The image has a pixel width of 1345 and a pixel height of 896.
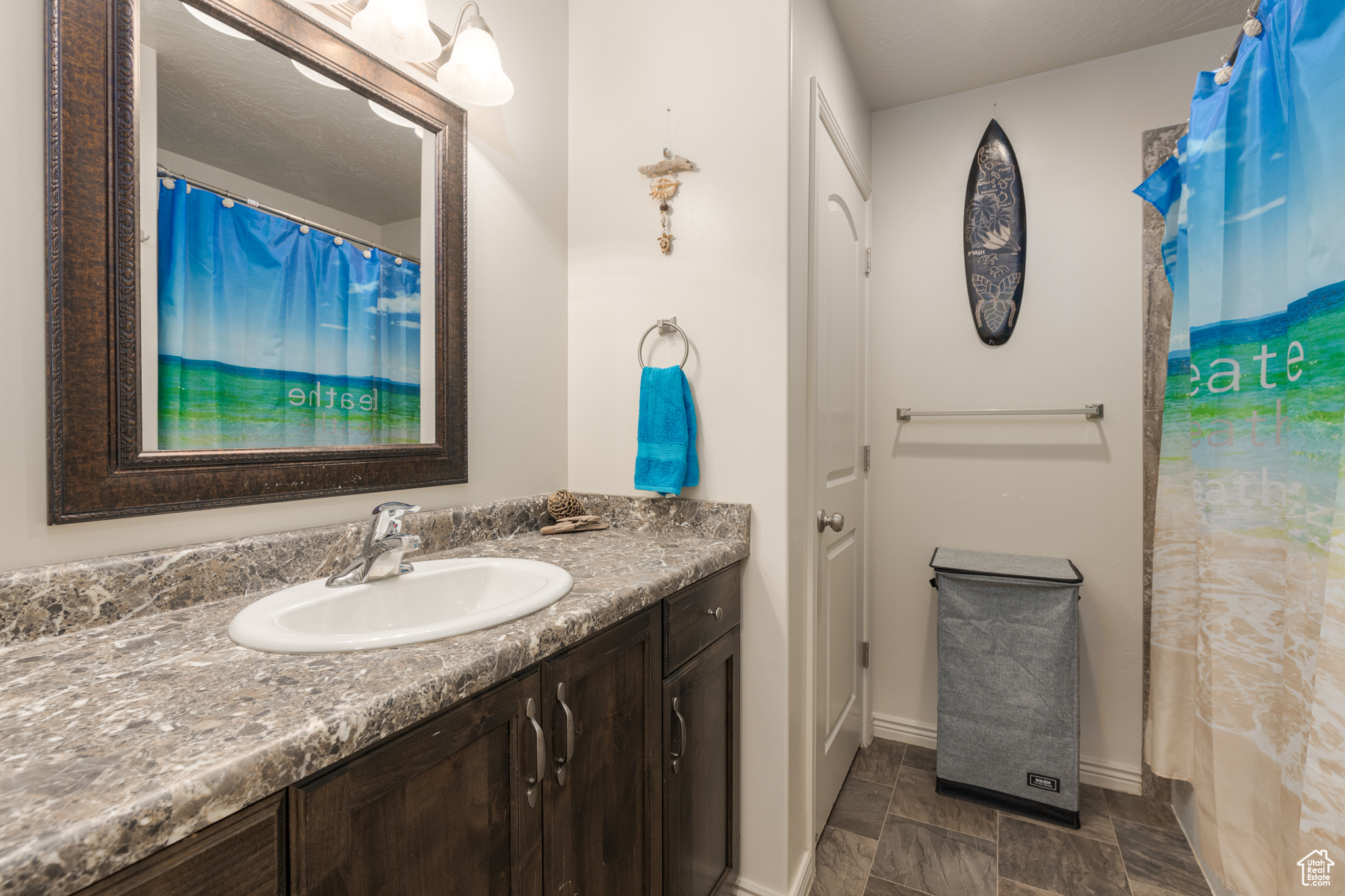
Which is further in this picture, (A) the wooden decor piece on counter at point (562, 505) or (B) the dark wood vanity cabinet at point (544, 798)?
(A) the wooden decor piece on counter at point (562, 505)

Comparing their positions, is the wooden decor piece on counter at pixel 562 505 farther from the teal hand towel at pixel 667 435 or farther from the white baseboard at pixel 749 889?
the white baseboard at pixel 749 889

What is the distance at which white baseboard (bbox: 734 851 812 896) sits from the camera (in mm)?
1378

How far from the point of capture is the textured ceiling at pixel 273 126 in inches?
34.2

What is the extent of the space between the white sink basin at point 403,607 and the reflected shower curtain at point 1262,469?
1073mm

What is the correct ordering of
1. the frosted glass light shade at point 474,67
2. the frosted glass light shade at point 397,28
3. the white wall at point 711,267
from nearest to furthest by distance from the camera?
the frosted glass light shade at point 397,28
the frosted glass light shade at point 474,67
the white wall at point 711,267

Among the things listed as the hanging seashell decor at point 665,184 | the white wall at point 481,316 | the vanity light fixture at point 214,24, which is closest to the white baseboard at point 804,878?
the white wall at point 481,316

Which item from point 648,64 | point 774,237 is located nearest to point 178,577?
point 774,237

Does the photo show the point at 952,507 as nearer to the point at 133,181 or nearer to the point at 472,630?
the point at 472,630

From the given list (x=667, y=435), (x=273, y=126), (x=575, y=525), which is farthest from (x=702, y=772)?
(x=273, y=126)

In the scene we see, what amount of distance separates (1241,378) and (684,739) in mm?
1281

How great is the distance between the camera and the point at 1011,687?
175 centimetres

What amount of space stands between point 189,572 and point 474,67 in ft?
3.58

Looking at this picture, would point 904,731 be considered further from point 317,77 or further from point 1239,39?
point 317,77

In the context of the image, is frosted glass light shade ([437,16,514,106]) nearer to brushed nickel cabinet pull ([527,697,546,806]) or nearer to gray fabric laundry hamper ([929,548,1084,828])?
brushed nickel cabinet pull ([527,697,546,806])
